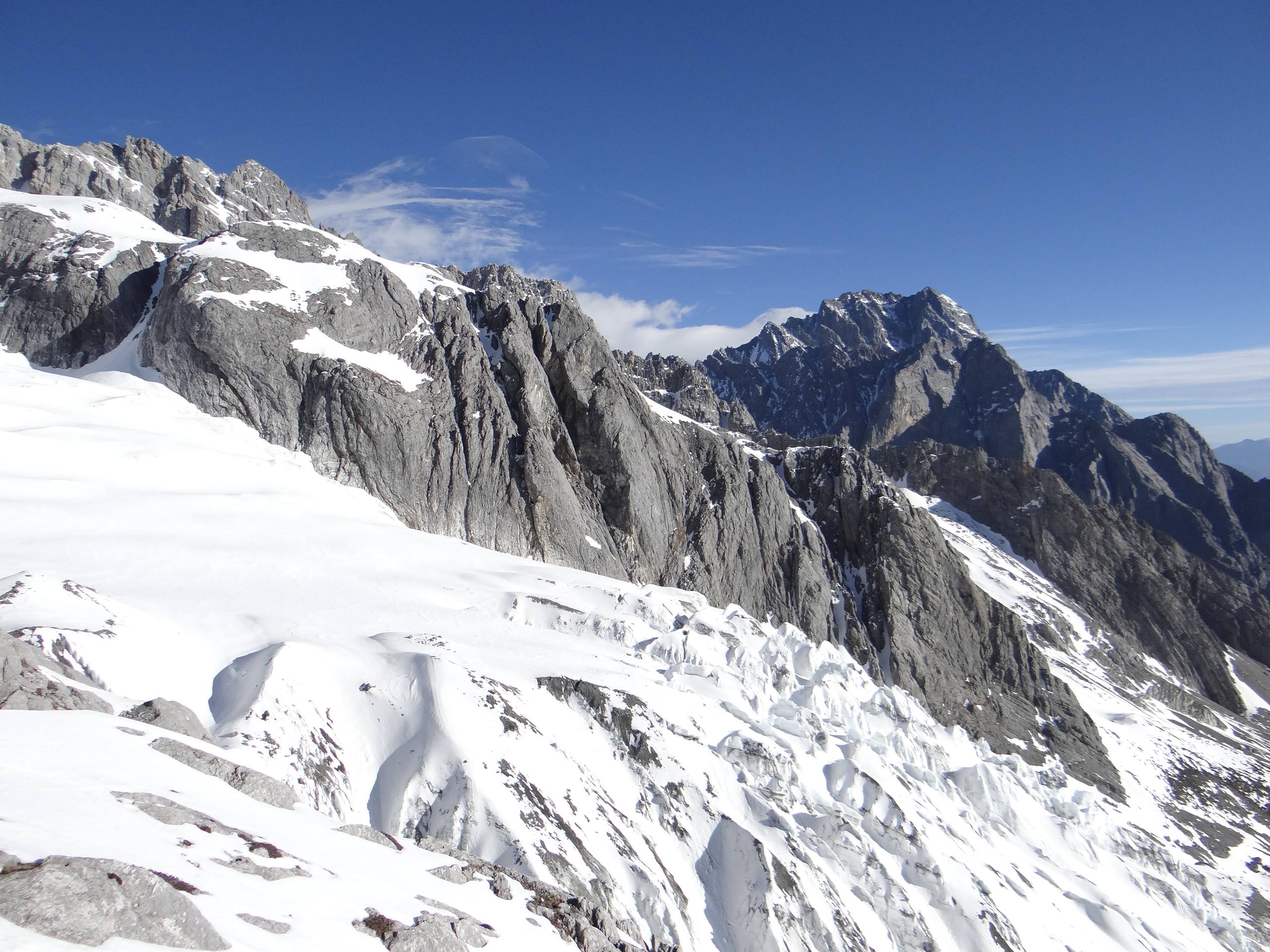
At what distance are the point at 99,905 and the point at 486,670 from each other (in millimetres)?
21632

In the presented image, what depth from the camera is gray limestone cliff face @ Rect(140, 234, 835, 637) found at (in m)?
52.4

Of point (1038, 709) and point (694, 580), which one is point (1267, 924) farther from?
point (694, 580)

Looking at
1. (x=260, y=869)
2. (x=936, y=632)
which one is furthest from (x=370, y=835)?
(x=936, y=632)

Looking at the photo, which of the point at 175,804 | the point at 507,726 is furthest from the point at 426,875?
the point at 507,726

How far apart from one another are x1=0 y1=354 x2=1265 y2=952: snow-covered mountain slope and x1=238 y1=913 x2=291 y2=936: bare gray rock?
0.32ft

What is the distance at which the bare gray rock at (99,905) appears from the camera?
698 centimetres

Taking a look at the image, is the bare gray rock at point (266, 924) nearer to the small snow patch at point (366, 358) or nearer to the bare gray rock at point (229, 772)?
the bare gray rock at point (229, 772)

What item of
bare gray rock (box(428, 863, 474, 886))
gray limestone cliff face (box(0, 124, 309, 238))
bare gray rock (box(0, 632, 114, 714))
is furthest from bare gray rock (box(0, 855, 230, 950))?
gray limestone cliff face (box(0, 124, 309, 238))

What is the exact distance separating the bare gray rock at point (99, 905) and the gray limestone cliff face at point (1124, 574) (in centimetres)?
11691

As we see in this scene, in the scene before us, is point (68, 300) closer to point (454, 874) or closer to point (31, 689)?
point (31, 689)

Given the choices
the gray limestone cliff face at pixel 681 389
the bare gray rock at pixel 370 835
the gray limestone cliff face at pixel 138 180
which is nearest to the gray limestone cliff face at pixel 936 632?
the gray limestone cliff face at pixel 681 389

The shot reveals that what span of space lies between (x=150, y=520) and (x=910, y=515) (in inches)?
2934

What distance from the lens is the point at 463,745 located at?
79.7 ft

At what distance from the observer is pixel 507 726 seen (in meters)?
26.3
